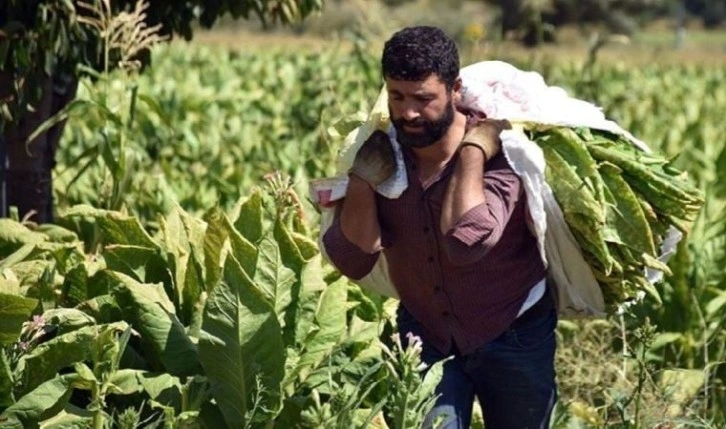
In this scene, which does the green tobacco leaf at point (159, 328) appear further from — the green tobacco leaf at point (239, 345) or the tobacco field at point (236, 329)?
the green tobacco leaf at point (239, 345)

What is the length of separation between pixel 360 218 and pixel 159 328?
882 mm

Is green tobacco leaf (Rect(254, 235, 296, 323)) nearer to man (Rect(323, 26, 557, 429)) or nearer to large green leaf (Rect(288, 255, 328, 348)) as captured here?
large green leaf (Rect(288, 255, 328, 348))

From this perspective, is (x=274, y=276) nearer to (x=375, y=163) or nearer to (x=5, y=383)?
(x=375, y=163)

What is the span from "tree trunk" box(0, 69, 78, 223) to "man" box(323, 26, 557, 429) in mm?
3186

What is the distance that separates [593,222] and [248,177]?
4.67 m

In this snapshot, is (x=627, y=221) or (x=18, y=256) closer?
(x=627, y=221)

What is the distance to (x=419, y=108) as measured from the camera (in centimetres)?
429

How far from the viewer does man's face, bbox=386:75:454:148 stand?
14.1ft

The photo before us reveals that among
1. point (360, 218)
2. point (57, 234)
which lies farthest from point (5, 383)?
point (57, 234)

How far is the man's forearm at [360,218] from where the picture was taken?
4426mm

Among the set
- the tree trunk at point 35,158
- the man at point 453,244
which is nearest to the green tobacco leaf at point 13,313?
the man at point 453,244

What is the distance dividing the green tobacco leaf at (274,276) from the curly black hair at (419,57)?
2.58ft

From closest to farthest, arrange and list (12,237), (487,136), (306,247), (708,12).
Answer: (487,136)
(306,247)
(12,237)
(708,12)

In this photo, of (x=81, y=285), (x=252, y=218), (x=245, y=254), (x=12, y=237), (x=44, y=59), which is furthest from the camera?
(x=44, y=59)
